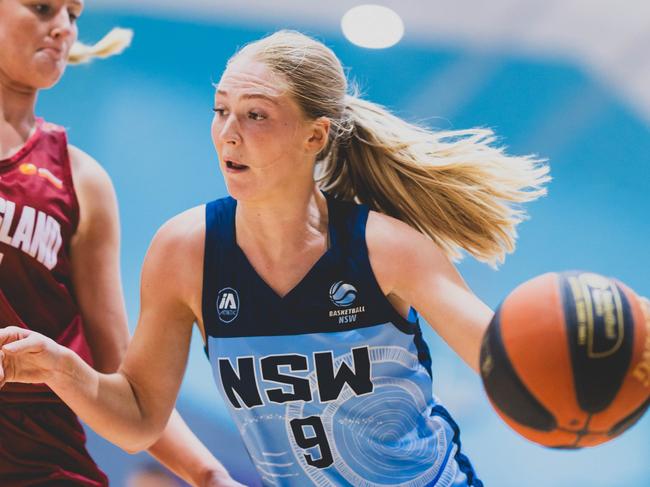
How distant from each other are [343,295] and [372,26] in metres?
3.64

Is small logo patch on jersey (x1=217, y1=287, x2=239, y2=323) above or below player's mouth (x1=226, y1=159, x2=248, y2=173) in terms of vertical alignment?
A: below

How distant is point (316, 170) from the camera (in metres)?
2.58

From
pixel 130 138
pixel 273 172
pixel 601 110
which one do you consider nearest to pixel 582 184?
pixel 601 110

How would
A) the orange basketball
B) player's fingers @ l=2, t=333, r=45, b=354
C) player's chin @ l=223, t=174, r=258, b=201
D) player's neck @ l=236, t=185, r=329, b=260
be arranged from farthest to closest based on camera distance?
player's neck @ l=236, t=185, r=329, b=260
player's chin @ l=223, t=174, r=258, b=201
player's fingers @ l=2, t=333, r=45, b=354
the orange basketball

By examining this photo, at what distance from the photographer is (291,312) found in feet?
7.36

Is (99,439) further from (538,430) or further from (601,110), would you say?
(601,110)

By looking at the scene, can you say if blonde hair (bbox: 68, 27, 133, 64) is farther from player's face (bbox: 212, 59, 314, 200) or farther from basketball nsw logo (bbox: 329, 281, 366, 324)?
basketball nsw logo (bbox: 329, 281, 366, 324)

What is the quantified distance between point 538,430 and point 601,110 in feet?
12.9

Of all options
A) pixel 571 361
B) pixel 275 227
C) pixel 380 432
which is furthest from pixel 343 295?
pixel 571 361

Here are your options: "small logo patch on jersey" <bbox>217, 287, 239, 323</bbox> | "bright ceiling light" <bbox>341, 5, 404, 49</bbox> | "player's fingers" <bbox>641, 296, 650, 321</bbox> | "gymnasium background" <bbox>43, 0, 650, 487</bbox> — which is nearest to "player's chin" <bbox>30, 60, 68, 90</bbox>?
"small logo patch on jersey" <bbox>217, 287, 239, 323</bbox>

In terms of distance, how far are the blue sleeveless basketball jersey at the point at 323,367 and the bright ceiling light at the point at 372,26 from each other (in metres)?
3.40

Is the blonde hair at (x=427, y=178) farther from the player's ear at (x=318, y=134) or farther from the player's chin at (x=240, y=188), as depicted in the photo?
the player's chin at (x=240, y=188)

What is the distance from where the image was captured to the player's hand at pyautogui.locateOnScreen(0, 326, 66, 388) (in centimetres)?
207

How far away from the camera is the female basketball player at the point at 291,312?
222cm
